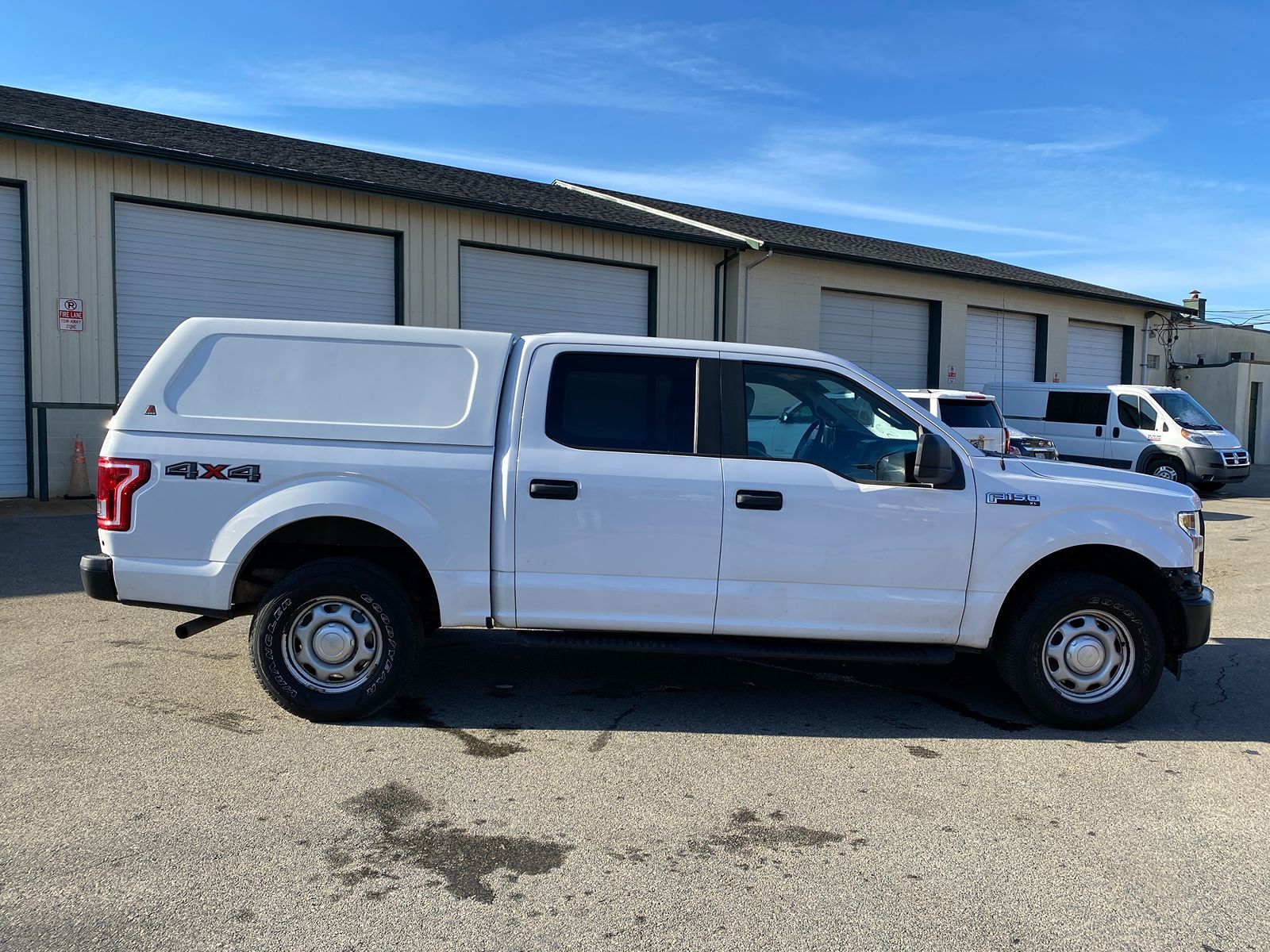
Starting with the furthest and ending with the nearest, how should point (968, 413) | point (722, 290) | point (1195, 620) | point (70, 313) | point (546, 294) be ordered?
point (722, 290), point (546, 294), point (968, 413), point (70, 313), point (1195, 620)

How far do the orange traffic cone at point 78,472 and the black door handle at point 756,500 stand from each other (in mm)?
11713

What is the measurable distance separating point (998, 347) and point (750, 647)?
22.1m

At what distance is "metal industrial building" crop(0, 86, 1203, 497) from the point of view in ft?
43.4

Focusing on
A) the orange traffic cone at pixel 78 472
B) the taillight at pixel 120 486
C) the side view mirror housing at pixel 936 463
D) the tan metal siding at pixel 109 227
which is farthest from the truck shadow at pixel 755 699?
the tan metal siding at pixel 109 227

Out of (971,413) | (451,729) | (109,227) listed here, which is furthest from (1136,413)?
(109,227)

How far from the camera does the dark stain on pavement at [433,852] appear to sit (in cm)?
343

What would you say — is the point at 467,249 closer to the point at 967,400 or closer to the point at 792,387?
the point at 967,400

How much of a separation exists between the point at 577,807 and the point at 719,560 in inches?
58.5

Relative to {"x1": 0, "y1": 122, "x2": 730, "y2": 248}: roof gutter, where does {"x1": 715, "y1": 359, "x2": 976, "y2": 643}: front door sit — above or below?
below

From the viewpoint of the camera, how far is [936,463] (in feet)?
16.1

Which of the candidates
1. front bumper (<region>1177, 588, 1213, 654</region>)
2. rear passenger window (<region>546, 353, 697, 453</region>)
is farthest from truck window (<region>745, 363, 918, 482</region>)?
front bumper (<region>1177, 588, 1213, 654</region>)

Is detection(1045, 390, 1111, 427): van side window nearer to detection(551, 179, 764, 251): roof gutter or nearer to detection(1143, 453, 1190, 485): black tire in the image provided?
detection(1143, 453, 1190, 485): black tire

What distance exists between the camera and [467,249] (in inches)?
664

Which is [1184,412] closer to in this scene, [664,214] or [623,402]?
[664,214]
